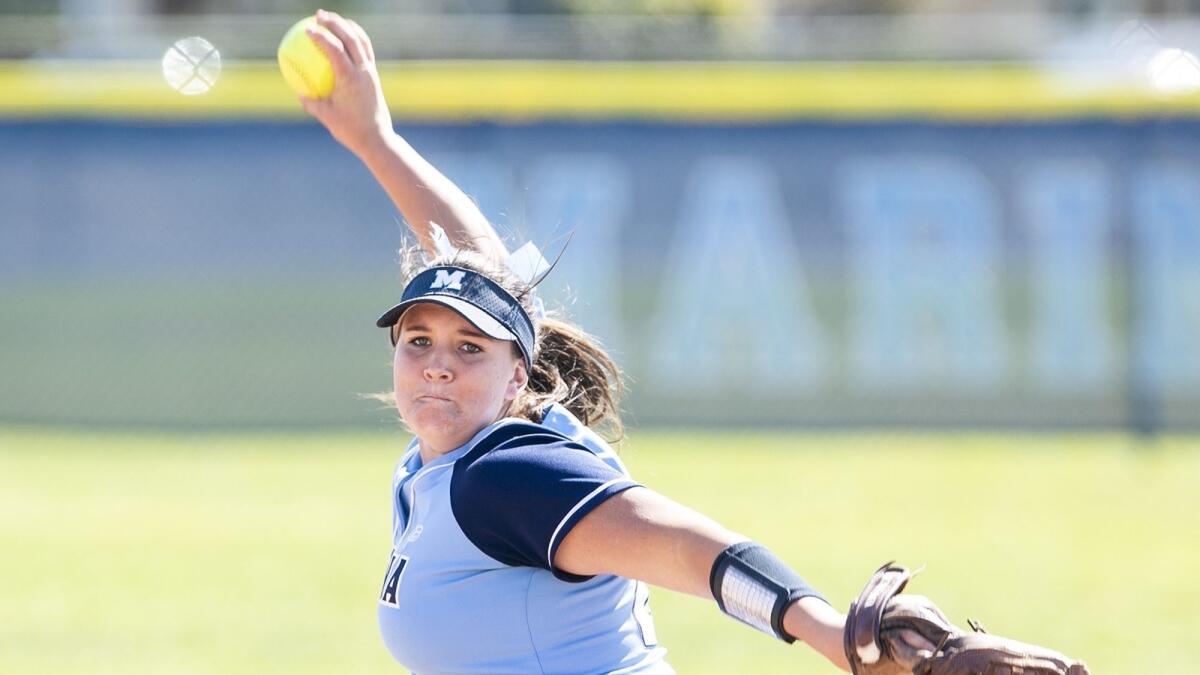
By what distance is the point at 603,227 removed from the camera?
11.2m

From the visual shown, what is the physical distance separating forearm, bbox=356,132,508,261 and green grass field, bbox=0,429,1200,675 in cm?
235

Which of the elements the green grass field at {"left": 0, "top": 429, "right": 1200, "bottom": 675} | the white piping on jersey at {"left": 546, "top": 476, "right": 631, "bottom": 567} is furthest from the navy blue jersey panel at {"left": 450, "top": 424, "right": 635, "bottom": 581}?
the green grass field at {"left": 0, "top": 429, "right": 1200, "bottom": 675}

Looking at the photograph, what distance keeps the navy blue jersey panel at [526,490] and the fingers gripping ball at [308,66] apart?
1.40 m

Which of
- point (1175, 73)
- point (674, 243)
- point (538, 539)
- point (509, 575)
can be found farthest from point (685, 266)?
point (538, 539)

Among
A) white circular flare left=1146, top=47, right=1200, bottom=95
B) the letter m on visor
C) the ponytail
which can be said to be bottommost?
the ponytail

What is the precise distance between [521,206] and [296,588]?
4.59 metres

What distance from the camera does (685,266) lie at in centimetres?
1110

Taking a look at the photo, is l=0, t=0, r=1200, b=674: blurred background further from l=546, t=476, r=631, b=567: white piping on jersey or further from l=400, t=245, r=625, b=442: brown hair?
l=546, t=476, r=631, b=567: white piping on jersey

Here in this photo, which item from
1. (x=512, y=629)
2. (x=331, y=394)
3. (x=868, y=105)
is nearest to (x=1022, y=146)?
(x=868, y=105)

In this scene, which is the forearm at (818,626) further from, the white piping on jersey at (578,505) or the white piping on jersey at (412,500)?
the white piping on jersey at (412,500)

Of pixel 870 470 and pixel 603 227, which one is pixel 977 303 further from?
pixel 603 227

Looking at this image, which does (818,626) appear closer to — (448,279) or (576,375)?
(448,279)

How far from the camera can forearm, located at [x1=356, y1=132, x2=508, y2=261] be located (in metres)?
3.56

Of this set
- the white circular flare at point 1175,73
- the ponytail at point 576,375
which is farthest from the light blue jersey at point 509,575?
the white circular flare at point 1175,73
